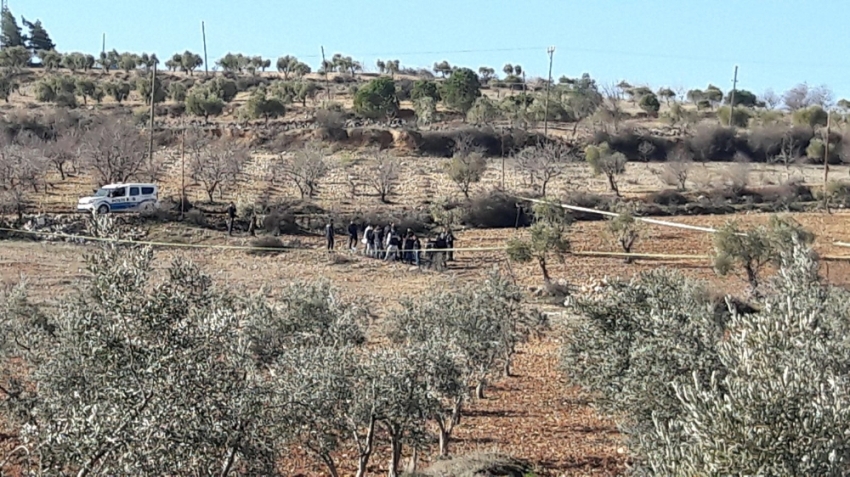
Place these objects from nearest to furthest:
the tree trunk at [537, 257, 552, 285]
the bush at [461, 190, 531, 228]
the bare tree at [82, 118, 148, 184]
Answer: the tree trunk at [537, 257, 552, 285] < the bare tree at [82, 118, 148, 184] < the bush at [461, 190, 531, 228]

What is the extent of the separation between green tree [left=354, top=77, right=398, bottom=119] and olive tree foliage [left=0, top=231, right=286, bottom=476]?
195 ft

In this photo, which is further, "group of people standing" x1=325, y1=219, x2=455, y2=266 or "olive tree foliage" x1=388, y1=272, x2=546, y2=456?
"group of people standing" x1=325, y1=219, x2=455, y2=266

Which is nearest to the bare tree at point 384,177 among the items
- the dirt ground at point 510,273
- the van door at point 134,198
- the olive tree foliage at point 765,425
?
the dirt ground at point 510,273

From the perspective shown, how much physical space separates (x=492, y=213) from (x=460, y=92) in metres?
30.5

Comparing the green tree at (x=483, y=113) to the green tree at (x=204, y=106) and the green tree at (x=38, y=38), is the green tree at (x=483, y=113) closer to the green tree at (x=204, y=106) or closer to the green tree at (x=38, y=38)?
the green tree at (x=204, y=106)

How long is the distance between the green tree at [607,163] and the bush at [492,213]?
670cm

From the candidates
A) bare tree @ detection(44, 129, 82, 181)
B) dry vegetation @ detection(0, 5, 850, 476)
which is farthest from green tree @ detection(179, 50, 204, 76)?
bare tree @ detection(44, 129, 82, 181)

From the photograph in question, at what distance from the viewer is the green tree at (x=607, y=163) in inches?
2004

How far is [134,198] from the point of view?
39.1 meters

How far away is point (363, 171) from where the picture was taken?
52.1 meters

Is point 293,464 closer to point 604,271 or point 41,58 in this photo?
point 604,271

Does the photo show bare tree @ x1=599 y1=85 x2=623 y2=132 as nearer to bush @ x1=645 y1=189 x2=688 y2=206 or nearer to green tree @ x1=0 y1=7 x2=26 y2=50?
bush @ x1=645 y1=189 x2=688 y2=206

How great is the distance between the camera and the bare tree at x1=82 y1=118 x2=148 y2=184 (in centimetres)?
4362

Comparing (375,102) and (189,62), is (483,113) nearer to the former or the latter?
(375,102)
